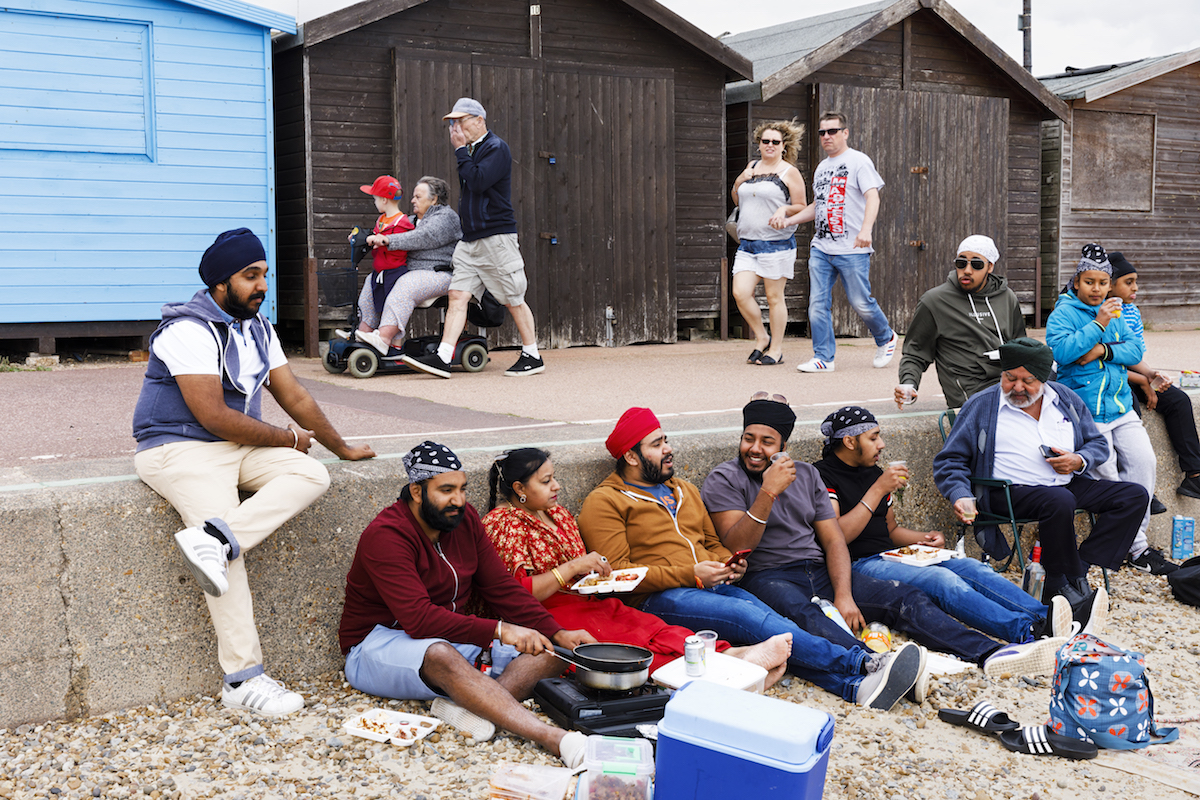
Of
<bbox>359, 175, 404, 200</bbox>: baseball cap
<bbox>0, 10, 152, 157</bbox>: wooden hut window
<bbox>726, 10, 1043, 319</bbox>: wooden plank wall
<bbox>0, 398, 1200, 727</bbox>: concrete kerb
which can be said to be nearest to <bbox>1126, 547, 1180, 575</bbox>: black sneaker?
<bbox>0, 398, 1200, 727</bbox>: concrete kerb

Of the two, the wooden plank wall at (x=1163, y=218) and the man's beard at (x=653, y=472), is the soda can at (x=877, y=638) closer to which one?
the man's beard at (x=653, y=472)

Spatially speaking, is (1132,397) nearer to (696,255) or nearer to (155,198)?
(696,255)

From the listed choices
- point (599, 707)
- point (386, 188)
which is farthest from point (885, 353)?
point (599, 707)

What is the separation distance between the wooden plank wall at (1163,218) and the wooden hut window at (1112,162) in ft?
0.32

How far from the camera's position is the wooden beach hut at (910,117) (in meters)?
13.4

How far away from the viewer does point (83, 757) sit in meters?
4.05

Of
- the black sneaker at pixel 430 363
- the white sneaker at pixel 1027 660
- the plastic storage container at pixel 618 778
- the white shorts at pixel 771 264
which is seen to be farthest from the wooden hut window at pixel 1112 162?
the plastic storage container at pixel 618 778

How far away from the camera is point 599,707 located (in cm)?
428

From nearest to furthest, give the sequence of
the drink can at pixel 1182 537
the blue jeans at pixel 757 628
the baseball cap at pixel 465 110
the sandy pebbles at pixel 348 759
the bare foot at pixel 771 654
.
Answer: the sandy pebbles at pixel 348 759, the bare foot at pixel 771 654, the blue jeans at pixel 757 628, the drink can at pixel 1182 537, the baseball cap at pixel 465 110

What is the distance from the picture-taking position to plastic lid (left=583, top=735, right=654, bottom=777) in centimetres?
353

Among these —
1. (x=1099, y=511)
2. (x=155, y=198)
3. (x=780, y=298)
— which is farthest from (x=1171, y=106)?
(x=155, y=198)

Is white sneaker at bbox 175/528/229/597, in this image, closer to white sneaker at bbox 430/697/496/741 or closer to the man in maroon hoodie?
the man in maroon hoodie

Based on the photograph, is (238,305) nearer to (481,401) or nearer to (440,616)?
(440,616)

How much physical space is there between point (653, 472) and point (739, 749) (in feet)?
7.05
